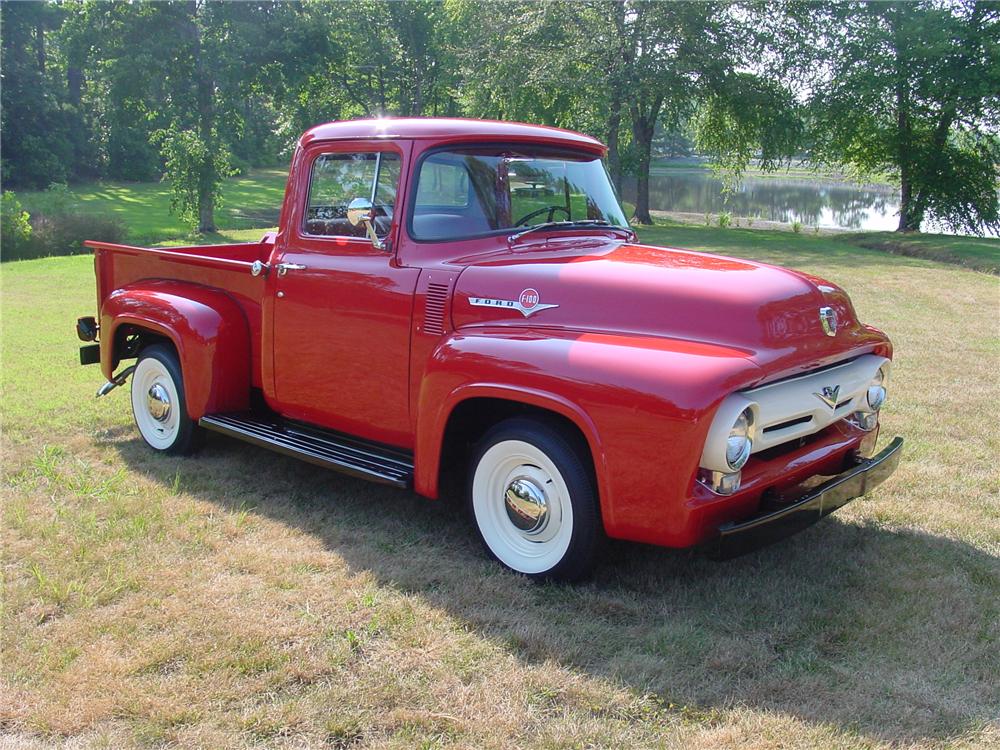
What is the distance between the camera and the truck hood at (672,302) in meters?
3.55

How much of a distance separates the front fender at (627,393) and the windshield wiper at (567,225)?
0.77 meters

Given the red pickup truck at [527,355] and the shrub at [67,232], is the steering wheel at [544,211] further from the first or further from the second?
the shrub at [67,232]

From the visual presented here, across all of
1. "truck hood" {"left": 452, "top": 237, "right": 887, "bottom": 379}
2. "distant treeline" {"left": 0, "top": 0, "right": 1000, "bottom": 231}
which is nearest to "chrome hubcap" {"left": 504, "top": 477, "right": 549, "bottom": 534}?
"truck hood" {"left": 452, "top": 237, "right": 887, "bottom": 379}

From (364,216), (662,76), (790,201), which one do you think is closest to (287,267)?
(364,216)

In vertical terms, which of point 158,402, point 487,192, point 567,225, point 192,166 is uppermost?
point 192,166

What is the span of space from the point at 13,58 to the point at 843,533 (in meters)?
46.4

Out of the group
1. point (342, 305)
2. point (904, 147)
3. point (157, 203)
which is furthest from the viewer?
point (157, 203)

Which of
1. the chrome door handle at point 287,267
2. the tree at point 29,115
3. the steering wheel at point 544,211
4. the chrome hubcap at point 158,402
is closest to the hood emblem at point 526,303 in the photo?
A: the steering wheel at point 544,211

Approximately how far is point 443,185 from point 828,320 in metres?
1.94

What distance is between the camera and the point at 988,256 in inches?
741

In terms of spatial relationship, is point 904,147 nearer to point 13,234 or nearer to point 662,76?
point 662,76

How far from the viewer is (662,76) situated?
81.5 ft

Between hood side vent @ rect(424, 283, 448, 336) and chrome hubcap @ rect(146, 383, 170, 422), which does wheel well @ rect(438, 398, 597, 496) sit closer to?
hood side vent @ rect(424, 283, 448, 336)

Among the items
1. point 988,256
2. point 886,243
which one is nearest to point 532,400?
point 988,256
